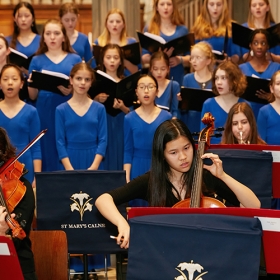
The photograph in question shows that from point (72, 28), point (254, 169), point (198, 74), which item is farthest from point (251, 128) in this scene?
point (72, 28)

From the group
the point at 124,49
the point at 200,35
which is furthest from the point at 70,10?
the point at 200,35

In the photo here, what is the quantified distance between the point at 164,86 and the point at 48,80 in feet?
2.86

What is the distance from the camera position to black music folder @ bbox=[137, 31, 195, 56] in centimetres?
476

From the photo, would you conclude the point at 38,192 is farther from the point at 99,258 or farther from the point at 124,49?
the point at 124,49

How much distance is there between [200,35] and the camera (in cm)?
509

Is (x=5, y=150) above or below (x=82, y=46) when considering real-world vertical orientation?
below

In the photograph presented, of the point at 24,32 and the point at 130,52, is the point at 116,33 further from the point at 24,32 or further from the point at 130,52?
the point at 24,32

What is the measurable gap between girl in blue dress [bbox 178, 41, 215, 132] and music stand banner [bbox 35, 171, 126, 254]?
1810 millimetres

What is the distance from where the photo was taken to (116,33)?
4.96m

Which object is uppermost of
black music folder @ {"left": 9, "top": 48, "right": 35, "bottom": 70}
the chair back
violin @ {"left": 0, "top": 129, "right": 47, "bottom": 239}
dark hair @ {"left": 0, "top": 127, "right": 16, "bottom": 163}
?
black music folder @ {"left": 9, "top": 48, "right": 35, "bottom": 70}

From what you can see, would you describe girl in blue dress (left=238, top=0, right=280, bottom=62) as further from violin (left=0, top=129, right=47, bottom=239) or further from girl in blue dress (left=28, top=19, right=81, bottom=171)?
violin (left=0, top=129, right=47, bottom=239)

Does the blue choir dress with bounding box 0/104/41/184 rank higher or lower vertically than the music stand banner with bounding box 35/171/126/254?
higher

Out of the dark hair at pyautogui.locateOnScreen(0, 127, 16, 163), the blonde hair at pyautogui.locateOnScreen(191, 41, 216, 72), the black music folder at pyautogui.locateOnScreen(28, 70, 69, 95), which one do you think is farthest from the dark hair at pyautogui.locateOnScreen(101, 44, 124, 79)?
the dark hair at pyautogui.locateOnScreen(0, 127, 16, 163)

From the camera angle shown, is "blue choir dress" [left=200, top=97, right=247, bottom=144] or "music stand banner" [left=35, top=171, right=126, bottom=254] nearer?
"music stand banner" [left=35, top=171, right=126, bottom=254]
